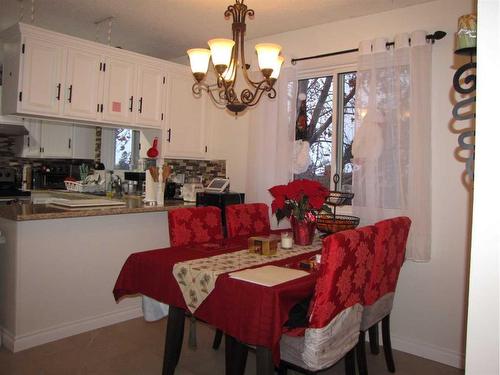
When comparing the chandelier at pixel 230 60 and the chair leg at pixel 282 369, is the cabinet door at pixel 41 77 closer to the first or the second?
the chandelier at pixel 230 60

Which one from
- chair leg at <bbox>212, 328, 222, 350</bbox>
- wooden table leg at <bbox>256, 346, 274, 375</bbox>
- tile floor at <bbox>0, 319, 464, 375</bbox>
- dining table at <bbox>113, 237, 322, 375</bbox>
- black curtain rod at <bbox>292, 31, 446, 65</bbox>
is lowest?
tile floor at <bbox>0, 319, 464, 375</bbox>

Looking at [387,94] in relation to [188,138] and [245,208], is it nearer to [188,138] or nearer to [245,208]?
[245,208]

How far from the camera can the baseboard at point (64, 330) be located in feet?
8.88

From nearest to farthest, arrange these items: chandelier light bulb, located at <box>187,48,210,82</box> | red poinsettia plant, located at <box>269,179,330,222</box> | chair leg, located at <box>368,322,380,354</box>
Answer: chandelier light bulb, located at <box>187,48,210,82</box> < red poinsettia plant, located at <box>269,179,330,222</box> < chair leg, located at <box>368,322,380,354</box>

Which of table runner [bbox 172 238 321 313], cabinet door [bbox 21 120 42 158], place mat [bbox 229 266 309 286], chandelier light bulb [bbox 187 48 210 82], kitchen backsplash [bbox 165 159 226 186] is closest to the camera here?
A: place mat [bbox 229 266 309 286]

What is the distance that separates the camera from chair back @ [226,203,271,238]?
2902 millimetres

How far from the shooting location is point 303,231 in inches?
100

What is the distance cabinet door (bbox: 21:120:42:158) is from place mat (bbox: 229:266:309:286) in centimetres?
394

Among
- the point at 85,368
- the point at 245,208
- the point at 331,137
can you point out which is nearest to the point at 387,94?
the point at 331,137

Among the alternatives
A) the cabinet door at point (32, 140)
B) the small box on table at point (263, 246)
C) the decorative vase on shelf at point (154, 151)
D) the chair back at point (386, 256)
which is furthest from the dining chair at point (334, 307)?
the cabinet door at point (32, 140)

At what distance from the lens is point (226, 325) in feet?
5.69

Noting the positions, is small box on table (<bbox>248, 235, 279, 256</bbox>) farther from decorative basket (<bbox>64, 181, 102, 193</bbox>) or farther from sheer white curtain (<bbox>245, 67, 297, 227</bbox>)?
decorative basket (<bbox>64, 181, 102, 193</bbox>)

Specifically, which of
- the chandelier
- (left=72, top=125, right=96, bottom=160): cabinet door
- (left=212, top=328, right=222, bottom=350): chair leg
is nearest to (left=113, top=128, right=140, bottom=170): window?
(left=72, top=125, right=96, bottom=160): cabinet door

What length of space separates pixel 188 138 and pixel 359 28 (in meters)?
1.89
